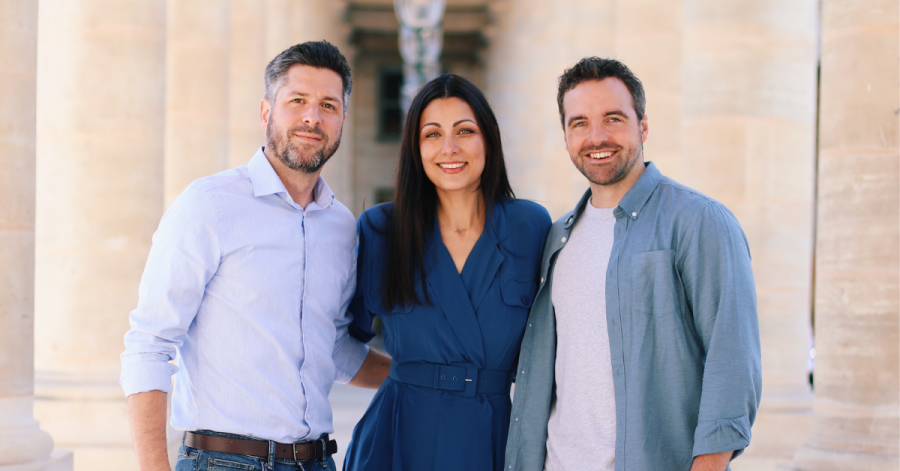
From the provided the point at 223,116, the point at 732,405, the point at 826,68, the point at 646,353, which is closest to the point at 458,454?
the point at 646,353

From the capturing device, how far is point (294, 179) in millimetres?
3379

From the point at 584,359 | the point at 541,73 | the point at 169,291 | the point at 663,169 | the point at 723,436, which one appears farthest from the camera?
the point at 541,73

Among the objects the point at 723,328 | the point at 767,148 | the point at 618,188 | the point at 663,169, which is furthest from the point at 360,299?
the point at 663,169

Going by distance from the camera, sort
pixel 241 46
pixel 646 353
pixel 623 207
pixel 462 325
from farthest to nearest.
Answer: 1. pixel 241 46
2. pixel 462 325
3. pixel 623 207
4. pixel 646 353

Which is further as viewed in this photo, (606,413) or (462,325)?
(462,325)

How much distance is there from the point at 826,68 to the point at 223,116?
25.4 ft

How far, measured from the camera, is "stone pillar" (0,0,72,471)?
15.1 feet

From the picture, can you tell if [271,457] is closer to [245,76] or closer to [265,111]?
[265,111]

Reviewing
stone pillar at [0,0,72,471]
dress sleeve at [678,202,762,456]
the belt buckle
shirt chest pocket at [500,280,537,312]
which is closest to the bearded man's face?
shirt chest pocket at [500,280,537,312]

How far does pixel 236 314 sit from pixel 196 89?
8279mm

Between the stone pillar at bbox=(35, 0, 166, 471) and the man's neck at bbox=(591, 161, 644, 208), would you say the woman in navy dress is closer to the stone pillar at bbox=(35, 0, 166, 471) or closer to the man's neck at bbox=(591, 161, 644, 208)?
the man's neck at bbox=(591, 161, 644, 208)

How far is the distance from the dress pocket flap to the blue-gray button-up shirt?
20.8 inches

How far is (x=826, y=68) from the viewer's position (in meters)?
5.27

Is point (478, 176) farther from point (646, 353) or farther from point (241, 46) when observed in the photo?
Result: point (241, 46)
